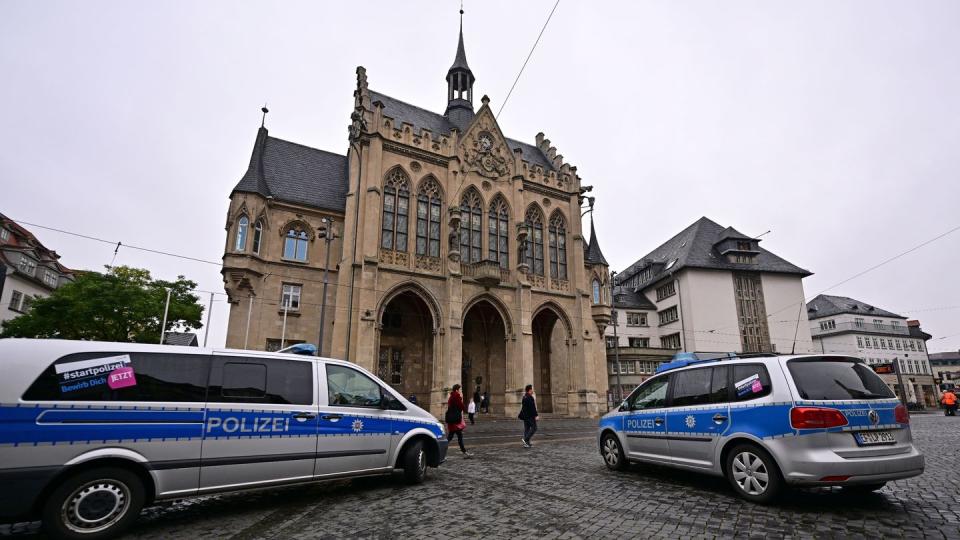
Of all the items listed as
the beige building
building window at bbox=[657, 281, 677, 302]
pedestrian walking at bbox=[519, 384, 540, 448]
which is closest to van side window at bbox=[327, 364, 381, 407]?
pedestrian walking at bbox=[519, 384, 540, 448]

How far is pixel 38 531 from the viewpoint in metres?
4.62

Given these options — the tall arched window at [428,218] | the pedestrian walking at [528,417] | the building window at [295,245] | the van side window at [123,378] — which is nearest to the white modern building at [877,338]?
the tall arched window at [428,218]

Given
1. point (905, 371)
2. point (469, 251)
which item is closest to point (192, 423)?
point (469, 251)

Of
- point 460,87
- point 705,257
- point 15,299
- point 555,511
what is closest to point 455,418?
point 555,511

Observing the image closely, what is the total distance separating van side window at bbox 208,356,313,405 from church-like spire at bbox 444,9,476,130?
3054cm

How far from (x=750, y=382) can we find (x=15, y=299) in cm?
5013

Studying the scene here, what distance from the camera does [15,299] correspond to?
3581cm

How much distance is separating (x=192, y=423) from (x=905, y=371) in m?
71.4

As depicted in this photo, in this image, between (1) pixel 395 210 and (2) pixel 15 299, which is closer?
(1) pixel 395 210

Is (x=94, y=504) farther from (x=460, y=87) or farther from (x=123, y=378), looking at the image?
(x=460, y=87)

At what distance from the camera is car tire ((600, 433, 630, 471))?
7.83 metres

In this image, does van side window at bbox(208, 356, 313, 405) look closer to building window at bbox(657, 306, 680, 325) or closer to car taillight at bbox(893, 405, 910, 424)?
car taillight at bbox(893, 405, 910, 424)

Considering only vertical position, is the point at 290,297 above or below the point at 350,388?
above

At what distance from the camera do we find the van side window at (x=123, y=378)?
4.46 metres
